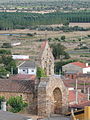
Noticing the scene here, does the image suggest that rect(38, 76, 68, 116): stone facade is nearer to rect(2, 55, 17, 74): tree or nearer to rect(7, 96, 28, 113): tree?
rect(7, 96, 28, 113): tree

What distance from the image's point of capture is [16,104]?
1174 inches

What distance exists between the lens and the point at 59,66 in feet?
238

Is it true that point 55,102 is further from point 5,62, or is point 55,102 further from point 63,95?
point 5,62

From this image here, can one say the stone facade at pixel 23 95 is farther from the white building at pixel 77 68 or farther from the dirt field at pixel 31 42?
the dirt field at pixel 31 42

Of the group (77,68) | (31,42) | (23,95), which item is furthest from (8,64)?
(31,42)

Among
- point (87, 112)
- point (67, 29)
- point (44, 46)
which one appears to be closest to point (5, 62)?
point (44, 46)

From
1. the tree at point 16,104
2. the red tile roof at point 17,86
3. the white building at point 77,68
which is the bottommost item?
the white building at point 77,68

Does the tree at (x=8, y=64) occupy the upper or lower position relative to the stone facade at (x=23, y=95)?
lower

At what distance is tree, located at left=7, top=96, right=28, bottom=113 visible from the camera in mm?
30016

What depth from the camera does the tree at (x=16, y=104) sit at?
98.5 ft

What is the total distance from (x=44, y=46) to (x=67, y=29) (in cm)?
11805

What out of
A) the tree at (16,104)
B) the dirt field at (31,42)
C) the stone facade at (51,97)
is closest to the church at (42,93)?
the stone facade at (51,97)

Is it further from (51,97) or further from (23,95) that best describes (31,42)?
(51,97)

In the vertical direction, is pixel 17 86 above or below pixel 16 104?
above
